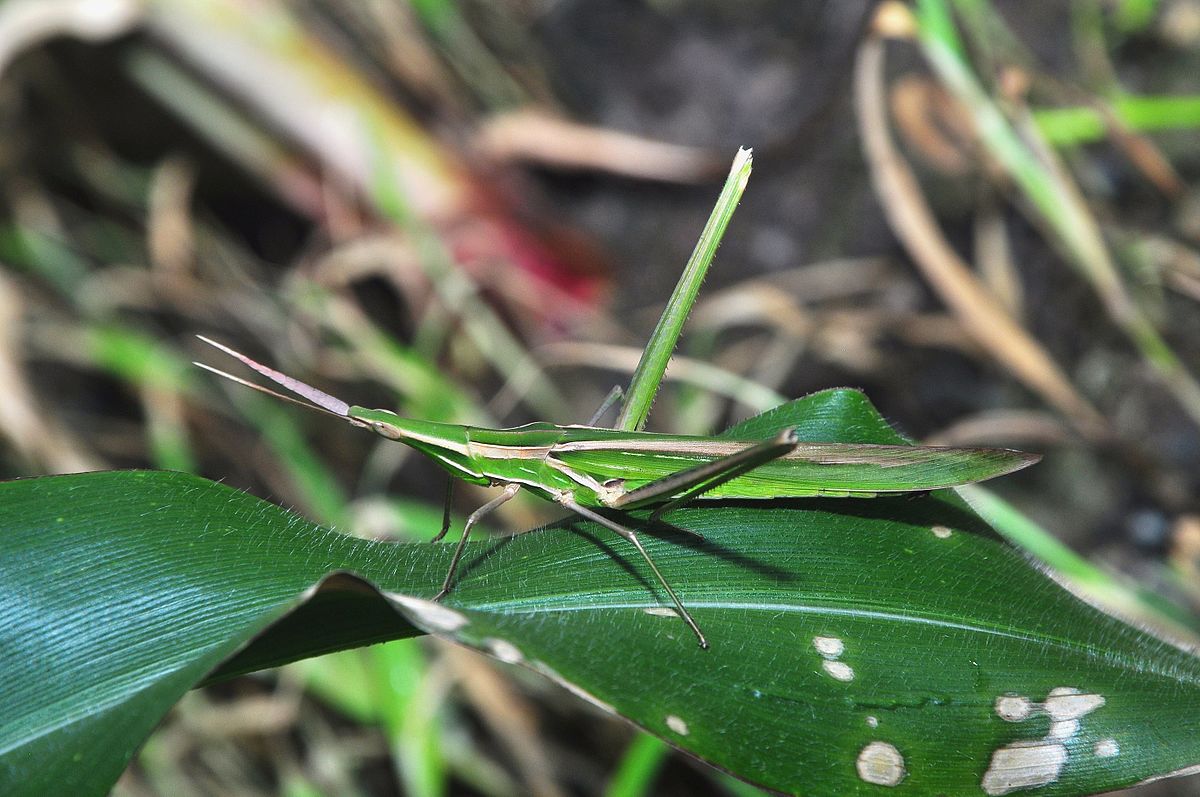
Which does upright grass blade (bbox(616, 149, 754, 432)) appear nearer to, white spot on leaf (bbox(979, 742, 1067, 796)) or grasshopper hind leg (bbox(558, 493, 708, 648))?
grasshopper hind leg (bbox(558, 493, 708, 648))

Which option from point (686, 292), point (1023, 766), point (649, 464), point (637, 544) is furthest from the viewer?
point (686, 292)

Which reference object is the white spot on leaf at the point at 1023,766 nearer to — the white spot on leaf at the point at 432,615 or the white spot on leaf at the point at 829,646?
the white spot on leaf at the point at 829,646

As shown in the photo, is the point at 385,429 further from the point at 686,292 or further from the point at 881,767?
the point at 881,767

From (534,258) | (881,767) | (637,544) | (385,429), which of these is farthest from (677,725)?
(534,258)

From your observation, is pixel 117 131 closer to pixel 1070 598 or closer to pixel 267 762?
pixel 267 762

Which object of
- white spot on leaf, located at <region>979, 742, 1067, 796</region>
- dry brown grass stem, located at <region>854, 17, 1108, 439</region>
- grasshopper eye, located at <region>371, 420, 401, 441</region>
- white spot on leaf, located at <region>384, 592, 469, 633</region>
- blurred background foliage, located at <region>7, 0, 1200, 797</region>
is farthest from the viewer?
blurred background foliage, located at <region>7, 0, 1200, 797</region>

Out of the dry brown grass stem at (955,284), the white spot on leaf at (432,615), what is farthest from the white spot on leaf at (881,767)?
the dry brown grass stem at (955,284)

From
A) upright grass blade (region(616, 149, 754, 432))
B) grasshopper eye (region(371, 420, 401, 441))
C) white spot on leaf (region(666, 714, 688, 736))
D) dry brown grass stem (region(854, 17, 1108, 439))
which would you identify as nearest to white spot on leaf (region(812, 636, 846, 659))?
white spot on leaf (region(666, 714, 688, 736))
